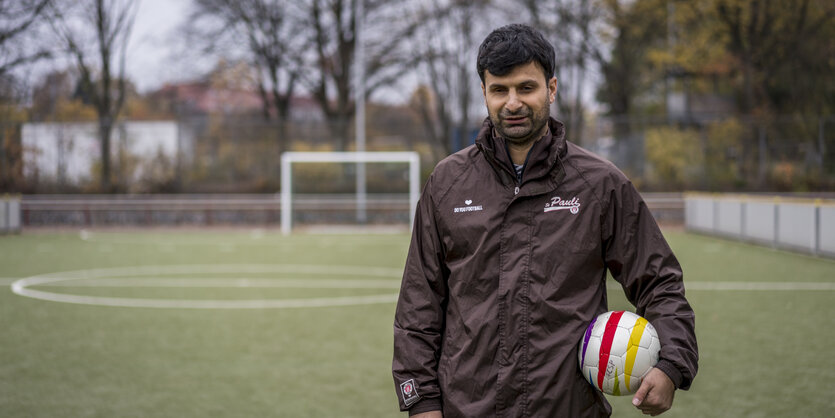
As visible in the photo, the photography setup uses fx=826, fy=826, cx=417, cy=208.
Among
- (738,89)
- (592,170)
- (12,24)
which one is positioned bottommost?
(592,170)

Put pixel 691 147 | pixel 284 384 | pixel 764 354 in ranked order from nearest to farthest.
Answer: pixel 284 384 → pixel 764 354 → pixel 691 147

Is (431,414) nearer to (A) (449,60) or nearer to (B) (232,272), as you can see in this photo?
(B) (232,272)

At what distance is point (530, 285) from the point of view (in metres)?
2.56

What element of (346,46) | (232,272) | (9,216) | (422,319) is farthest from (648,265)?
(346,46)

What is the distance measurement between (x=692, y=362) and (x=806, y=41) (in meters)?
31.9

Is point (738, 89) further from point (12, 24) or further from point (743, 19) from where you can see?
point (12, 24)

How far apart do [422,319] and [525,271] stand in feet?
1.27

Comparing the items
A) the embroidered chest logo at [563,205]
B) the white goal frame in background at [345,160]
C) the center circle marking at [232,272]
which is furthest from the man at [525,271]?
the white goal frame in background at [345,160]

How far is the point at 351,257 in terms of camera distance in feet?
54.2

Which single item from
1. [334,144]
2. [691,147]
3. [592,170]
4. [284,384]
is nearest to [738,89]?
[691,147]

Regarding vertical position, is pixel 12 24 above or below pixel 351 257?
above

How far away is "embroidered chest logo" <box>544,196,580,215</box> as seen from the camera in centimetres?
260

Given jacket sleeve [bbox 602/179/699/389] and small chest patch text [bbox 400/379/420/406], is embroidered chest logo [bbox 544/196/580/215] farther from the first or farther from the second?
small chest patch text [bbox 400/379/420/406]

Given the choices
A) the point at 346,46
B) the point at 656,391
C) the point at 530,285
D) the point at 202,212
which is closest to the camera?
the point at 656,391
